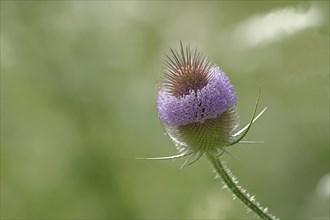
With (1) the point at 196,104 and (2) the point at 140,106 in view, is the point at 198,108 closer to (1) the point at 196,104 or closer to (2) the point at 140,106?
(1) the point at 196,104

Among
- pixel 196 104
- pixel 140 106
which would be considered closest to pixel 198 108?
pixel 196 104

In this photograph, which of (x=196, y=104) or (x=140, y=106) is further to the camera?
(x=140, y=106)

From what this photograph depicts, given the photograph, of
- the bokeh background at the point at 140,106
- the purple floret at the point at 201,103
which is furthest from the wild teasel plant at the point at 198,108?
the bokeh background at the point at 140,106

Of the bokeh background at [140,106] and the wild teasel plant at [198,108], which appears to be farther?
the bokeh background at [140,106]

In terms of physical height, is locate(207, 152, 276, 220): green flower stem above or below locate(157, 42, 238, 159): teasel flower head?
below

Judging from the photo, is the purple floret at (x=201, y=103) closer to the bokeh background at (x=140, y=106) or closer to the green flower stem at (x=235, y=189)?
the green flower stem at (x=235, y=189)

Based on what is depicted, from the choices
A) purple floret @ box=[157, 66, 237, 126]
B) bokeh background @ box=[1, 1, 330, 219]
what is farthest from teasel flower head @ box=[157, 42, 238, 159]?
bokeh background @ box=[1, 1, 330, 219]

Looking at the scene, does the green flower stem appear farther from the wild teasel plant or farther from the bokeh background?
the bokeh background

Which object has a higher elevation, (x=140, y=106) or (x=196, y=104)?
(x=140, y=106)
